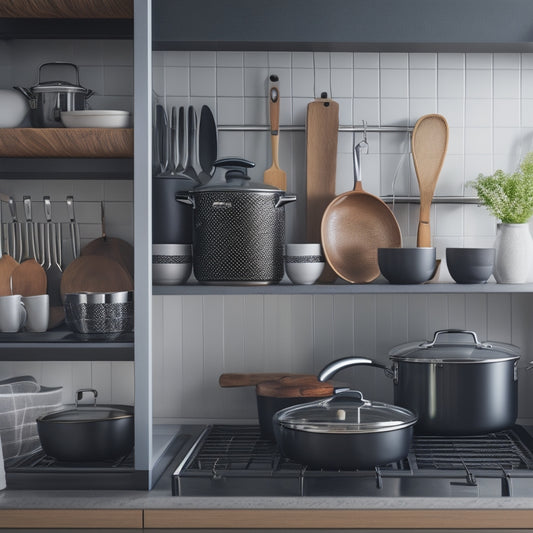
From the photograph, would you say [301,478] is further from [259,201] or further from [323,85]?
[323,85]

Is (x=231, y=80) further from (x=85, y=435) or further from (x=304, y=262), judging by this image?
(x=85, y=435)

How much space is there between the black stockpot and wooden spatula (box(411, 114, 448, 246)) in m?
0.66

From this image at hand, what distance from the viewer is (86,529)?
156 centimetres

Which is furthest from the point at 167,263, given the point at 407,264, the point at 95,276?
the point at 407,264

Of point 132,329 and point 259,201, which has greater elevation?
point 259,201

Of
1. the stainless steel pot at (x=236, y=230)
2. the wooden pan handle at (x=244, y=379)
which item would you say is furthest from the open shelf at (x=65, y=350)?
the wooden pan handle at (x=244, y=379)

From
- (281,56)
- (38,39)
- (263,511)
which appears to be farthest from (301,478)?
(38,39)

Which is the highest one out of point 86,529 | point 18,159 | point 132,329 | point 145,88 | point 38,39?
point 38,39

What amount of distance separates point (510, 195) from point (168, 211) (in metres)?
0.92

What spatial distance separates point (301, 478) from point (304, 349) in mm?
600

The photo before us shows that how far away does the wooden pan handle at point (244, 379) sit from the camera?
2.05 m

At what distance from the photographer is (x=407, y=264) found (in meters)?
1.84

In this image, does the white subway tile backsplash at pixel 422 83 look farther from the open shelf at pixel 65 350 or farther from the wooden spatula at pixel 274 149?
the open shelf at pixel 65 350

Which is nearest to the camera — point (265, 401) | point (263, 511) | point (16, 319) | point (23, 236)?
point (263, 511)
